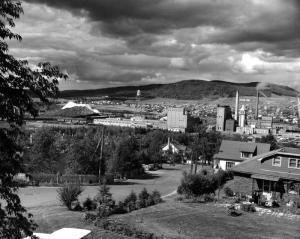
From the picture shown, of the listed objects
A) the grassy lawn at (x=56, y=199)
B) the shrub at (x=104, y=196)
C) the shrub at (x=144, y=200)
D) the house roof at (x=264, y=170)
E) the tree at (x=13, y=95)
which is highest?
the tree at (x=13, y=95)

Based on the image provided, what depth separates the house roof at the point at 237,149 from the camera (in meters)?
54.0

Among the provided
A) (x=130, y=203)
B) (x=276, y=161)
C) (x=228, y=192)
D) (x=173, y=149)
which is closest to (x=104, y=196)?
(x=130, y=203)

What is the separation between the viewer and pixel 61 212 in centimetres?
2678

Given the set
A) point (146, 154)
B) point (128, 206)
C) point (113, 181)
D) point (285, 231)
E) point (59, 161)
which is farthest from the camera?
point (146, 154)

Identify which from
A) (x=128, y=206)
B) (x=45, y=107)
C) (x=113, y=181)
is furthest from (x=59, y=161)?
(x=45, y=107)

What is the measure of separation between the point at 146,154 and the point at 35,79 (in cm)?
6425

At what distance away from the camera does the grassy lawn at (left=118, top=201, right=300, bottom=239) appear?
2305 centimetres

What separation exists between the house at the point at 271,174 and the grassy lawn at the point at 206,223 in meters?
8.27

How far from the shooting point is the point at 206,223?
25.1m

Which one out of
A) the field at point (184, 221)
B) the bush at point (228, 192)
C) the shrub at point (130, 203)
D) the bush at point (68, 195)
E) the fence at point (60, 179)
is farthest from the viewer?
the fence at point (60, 179)

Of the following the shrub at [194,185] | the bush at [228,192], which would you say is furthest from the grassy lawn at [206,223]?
the bush at [228,192]

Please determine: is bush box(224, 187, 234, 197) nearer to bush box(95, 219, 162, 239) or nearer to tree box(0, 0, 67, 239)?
bush box(95, 219, 162, 239)

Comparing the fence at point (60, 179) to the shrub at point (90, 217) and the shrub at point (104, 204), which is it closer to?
the shrub at point (104, 204)

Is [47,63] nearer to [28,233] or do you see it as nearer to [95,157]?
[28,233]
